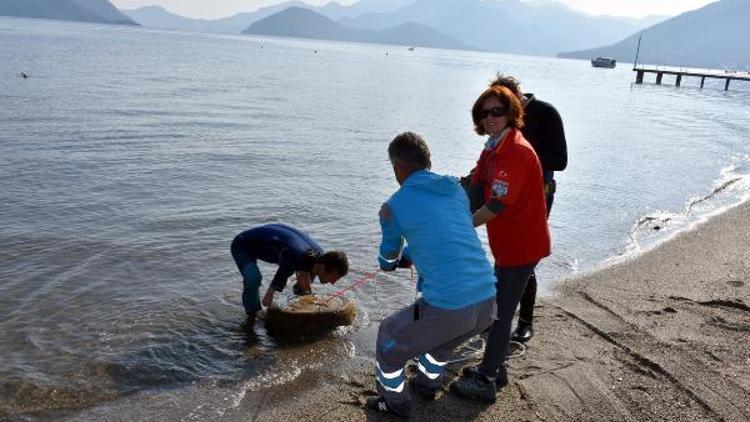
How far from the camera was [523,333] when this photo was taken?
6.01 metres

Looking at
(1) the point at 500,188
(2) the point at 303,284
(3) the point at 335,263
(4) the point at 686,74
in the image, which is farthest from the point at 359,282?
(4) the point at 686,74

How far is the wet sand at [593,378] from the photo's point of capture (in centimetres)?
473

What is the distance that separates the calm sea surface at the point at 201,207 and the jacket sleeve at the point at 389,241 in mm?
1857

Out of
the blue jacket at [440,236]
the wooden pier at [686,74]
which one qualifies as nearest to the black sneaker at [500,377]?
the blue jacket at [440,236]

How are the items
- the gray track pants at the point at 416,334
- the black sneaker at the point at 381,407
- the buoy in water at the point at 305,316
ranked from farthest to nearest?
the buoy in water at the point at 305,316 → the black sneaker at the point at 381,407 → the gray track pants at the point at 416,334

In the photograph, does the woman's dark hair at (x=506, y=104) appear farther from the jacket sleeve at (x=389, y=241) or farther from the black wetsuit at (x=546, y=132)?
the jacket sleeve at (x=389, y=241)

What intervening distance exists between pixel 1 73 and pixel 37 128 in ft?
58.7

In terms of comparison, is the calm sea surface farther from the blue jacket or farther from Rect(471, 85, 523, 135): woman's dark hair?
Rect(471, 85, 523, 135): woman's dark hair

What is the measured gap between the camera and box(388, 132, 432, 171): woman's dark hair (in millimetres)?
4020

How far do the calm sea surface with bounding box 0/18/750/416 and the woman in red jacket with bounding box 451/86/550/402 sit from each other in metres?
1.61

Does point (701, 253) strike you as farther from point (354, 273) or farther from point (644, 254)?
point (354, 273)

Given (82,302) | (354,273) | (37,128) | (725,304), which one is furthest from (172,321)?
(37,128)

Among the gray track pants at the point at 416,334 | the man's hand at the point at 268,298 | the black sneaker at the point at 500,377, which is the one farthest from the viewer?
the man's hand at the point at 268,298

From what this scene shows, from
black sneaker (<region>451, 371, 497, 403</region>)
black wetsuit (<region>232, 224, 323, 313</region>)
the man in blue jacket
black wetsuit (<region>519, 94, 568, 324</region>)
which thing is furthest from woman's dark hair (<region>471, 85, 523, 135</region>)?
black wetsuit (<region>232, 224, 323, 313</region>)
